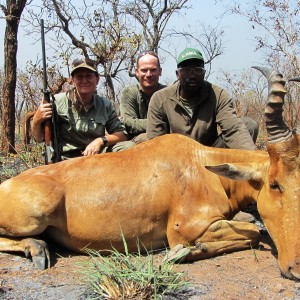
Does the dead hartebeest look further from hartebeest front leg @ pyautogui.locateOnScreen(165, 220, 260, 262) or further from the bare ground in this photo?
the bare ground

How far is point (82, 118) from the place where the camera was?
271 inches

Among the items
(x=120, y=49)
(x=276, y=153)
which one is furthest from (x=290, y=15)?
(x=276, y=153)

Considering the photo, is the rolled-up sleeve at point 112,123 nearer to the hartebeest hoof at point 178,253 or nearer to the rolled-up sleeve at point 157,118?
the rolled-up sleeve at point 157,118

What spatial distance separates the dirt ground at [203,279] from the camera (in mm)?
3555

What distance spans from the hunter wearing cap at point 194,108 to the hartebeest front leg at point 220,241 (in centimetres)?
157

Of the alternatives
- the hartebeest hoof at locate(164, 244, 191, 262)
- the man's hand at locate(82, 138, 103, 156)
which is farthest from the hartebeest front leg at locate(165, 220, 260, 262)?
the man's hand at locate(82, 138, 103, 156)

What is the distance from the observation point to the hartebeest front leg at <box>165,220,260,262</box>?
434cm

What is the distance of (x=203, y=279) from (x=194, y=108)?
293 centimetres

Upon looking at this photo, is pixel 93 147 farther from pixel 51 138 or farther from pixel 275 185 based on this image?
pixel 275 185

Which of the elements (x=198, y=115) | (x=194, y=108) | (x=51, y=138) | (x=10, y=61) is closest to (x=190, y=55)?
(x=194, y=108)

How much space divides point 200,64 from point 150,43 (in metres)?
14.4

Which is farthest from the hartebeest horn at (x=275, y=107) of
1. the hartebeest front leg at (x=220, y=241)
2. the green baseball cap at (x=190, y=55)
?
the green baseball cap at (x=190, y=55)

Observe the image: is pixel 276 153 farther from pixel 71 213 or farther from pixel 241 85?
pixel 241 85

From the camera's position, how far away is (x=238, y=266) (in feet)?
13.7
